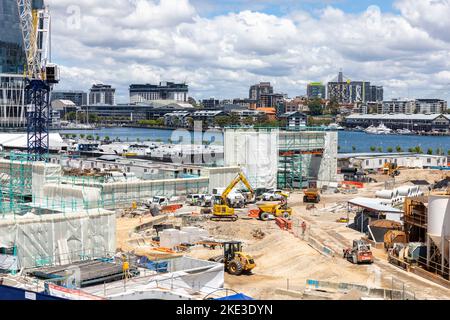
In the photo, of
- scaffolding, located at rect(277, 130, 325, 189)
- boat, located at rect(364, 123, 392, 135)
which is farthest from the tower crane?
boat, located at rect(364, 123, 392, 135)

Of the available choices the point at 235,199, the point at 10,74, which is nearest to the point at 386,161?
the point at 235,199

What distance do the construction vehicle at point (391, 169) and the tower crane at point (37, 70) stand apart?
74.3 feet

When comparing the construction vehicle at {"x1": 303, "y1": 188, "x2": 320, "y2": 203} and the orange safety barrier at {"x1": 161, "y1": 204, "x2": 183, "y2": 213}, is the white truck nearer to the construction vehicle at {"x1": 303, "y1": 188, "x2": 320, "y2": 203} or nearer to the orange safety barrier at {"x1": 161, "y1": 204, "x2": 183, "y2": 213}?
the orange safety barrier at {"x1": 161, "y1": 204, "x2": 183, "y2": 213}

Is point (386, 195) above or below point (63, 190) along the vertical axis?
below

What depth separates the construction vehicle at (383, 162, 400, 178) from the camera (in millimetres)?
44281

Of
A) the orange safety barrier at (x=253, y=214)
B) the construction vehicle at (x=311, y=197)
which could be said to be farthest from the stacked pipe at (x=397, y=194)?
the orange safety barrier at (x=253, y=214)

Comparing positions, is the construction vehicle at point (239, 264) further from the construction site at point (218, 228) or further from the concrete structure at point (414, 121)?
the concrete structure at point (414, 121)

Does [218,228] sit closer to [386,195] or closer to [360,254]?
[360,254]

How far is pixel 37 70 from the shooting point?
3675 cm

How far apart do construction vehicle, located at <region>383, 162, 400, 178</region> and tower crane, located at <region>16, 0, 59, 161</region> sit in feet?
74.3

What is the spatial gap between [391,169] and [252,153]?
1615 cm

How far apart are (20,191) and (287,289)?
13035 mm
